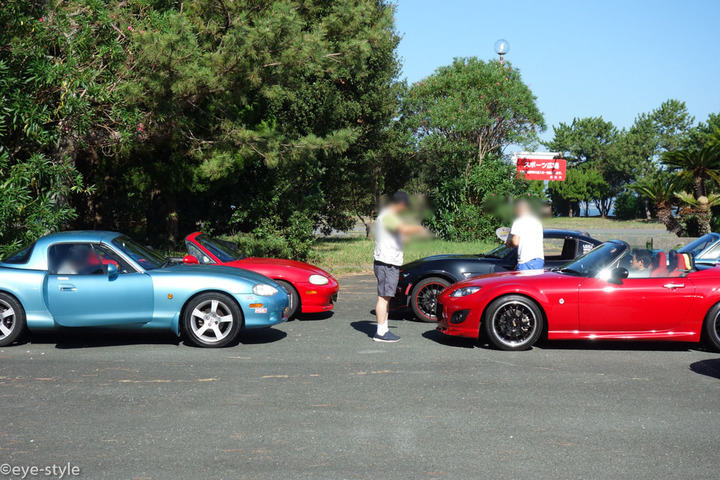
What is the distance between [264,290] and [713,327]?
→ 16.7 feet

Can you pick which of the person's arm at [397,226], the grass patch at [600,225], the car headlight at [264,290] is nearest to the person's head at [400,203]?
the person's arm at [397,226]

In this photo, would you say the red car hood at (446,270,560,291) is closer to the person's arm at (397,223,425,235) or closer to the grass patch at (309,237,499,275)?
the person's arm at (397,223,425,235)

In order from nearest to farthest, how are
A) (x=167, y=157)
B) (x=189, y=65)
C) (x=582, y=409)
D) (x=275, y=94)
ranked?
(x=582, y=409), (x=189, y=65), (x=275, y=94), (x=167, y=157)

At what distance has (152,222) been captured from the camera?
787 inches

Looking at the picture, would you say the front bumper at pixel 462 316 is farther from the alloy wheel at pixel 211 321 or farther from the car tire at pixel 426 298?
the alloy wheel at pixel 211 321

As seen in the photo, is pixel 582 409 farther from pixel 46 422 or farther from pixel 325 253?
pixel 325 253

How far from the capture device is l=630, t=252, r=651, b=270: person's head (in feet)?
26.1

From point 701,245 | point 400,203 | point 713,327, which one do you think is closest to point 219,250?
point 400,203

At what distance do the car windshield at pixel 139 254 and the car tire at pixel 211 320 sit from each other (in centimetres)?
75

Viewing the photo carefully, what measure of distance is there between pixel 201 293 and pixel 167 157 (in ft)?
31.2

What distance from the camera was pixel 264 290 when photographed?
26.9ft

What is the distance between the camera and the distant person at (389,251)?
8.32 meters

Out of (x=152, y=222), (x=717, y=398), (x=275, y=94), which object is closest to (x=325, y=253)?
(x=152, y=222)

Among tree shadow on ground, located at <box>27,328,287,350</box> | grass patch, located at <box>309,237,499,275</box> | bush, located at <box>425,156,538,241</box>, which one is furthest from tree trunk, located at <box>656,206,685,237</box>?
tree shadow on ground, located at <box>27,328,287,350</box>
